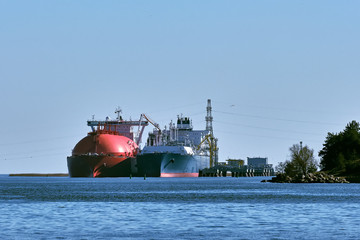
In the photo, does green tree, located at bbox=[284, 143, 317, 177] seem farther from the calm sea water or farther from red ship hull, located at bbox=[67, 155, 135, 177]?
the calm sea water

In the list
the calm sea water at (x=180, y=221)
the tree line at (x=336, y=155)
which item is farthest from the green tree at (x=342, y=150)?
the calm sea water at (x=180, y=221)

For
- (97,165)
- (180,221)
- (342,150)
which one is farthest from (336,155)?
(180,221)

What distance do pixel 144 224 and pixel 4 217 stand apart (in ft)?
35.2

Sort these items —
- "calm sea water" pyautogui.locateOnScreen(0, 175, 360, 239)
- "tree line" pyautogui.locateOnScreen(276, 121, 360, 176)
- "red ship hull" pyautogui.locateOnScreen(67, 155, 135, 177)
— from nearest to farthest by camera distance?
"calm sea water" pyautogui.locateOnScreen(0, 175, 360, 239)
"tree line" pyautogui.locateOnScreen(276, 121, 360, 176)
"red ship hull" pyautogui.locateOnScreen(67, 155, 135, 177)

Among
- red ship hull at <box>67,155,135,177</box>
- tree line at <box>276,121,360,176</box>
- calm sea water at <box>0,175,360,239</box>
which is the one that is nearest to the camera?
calm sea water at <box>0,175,360,239</box>

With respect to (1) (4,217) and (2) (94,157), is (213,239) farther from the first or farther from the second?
(2) (94,157)

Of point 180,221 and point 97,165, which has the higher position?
point 97,165

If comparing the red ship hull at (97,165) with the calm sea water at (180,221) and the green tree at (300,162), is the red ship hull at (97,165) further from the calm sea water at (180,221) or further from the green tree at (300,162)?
the calm sea water at (180,221)

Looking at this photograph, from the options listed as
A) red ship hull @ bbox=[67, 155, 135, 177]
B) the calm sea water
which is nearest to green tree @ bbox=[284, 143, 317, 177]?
red ship hull @ bbox=[67, 155, 135, 177]

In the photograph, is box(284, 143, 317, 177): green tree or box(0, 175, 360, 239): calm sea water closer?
box(0, 175, 360, 239): calm sea water

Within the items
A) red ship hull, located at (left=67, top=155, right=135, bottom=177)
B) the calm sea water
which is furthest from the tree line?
the calm sea water

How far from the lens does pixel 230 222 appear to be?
151 feet

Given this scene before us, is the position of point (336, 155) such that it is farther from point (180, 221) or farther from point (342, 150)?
point (180, 221)

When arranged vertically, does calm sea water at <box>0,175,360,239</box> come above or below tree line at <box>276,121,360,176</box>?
below
